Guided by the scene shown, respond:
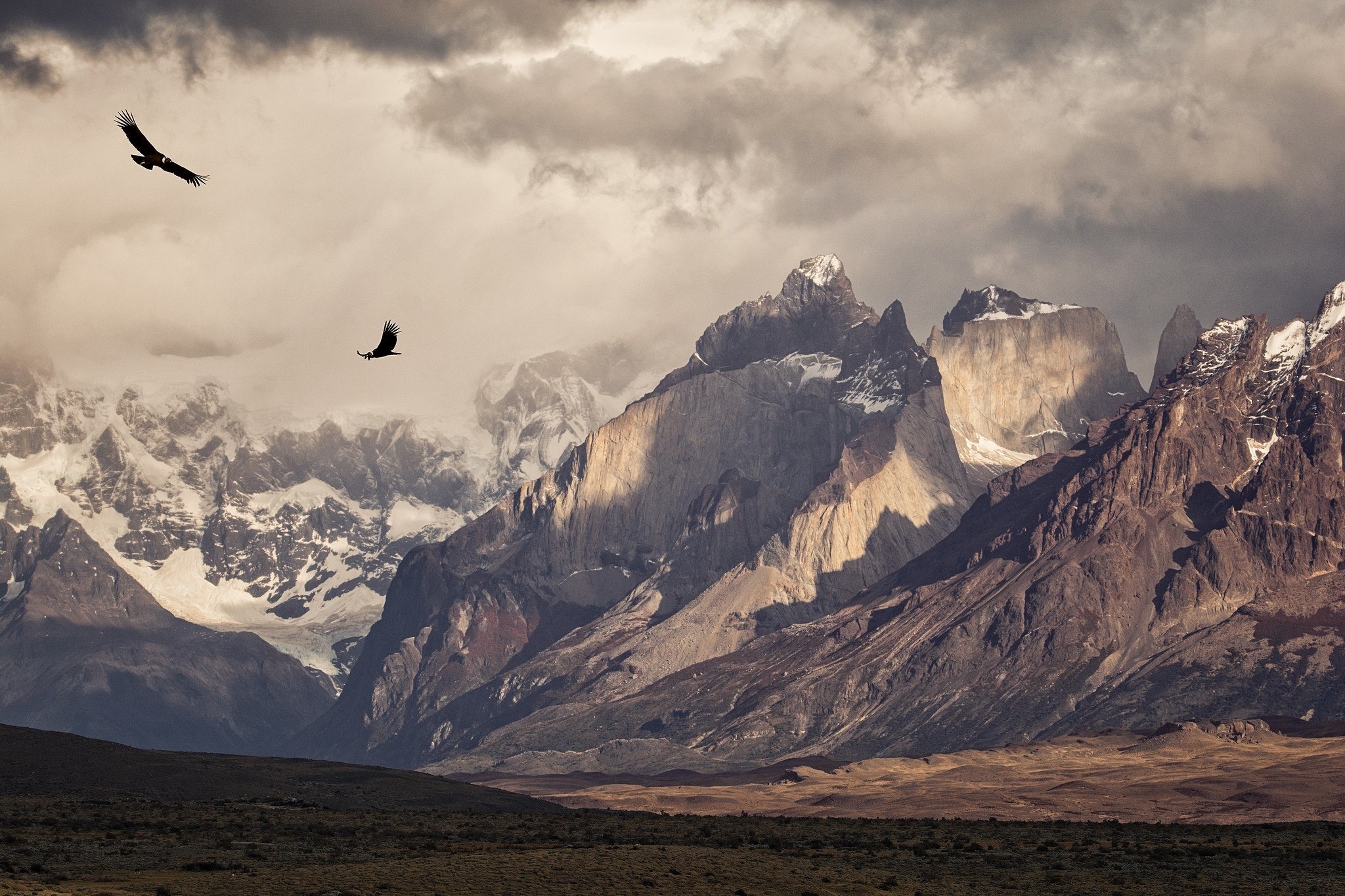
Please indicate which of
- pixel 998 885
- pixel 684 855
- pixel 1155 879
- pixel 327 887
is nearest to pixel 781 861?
pixel 684 855

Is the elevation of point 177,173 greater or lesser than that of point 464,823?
greater

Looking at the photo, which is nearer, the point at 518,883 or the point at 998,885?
the point at 518,883

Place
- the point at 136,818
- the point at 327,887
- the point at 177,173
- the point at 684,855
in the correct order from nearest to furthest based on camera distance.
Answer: the point at 177,173 → the point at 327,887 → the point at 684,855 → the point at 136,818

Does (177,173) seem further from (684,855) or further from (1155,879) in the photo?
(1155,879)

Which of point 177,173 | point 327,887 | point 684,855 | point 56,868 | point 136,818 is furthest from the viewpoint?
point 136,818

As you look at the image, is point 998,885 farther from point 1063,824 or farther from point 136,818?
point 136,818

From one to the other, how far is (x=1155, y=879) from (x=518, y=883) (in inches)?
1873

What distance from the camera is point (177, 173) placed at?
329ft

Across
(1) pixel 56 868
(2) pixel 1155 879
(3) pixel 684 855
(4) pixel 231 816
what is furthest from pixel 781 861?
(4) pixel 231 816

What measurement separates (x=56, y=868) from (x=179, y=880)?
1255 cm

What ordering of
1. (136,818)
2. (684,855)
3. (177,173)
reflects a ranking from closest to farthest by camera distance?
(177,173) → (684,855) → (136,818)

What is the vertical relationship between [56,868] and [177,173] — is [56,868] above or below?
below

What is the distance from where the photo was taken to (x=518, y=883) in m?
128

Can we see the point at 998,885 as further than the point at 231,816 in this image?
No
